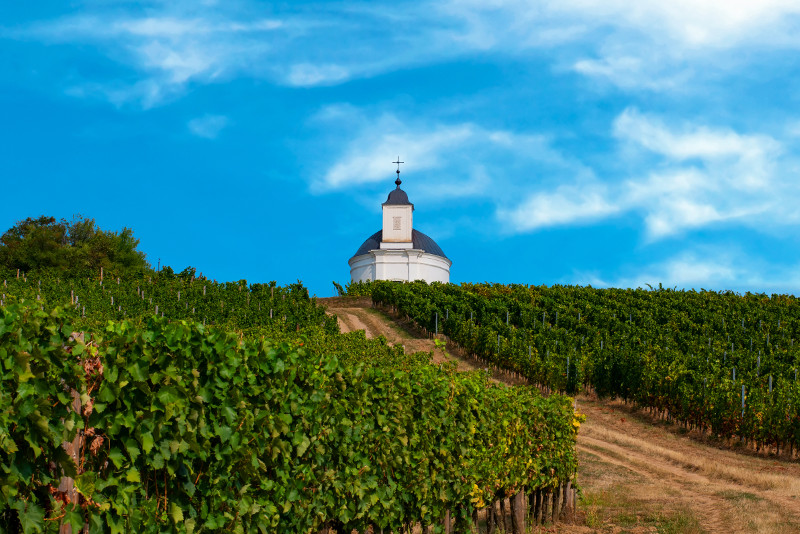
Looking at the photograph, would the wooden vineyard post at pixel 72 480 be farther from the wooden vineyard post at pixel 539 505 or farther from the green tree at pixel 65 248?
the green tree at pixel 65 248

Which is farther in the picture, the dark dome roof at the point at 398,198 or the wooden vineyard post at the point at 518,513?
the dark dome roof at the point at 398,198

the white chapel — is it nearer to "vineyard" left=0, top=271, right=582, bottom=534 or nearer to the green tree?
the green tree

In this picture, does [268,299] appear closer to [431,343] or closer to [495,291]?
[431,343]

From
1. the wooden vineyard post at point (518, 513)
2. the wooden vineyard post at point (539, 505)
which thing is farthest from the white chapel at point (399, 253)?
the wooden vineyard post at point (518, 513)

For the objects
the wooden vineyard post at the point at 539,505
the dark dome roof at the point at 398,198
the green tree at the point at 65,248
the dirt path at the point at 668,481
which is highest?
the dark dome roof at the point at 398,198

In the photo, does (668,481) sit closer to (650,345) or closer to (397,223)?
(650,345)

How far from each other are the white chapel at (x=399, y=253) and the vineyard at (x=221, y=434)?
191 feet

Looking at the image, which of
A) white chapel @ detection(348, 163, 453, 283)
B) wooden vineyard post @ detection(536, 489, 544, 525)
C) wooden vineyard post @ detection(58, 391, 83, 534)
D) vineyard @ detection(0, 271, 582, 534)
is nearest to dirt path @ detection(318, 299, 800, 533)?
wooden vineyard post @ detection(536, 489, 544, 525)

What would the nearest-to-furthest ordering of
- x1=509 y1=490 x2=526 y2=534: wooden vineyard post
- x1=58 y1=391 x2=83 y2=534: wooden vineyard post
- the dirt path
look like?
x1=58 y1=391 x2=83 y2=534: wooden vineyard post, x1=509 y1=490 x2=526 y2=534: wooden vineyard post, the dirt path

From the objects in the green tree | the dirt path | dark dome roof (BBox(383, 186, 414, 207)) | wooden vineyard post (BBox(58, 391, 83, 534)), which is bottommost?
the dirt path

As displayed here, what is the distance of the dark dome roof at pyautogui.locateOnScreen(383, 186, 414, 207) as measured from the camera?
72.1m

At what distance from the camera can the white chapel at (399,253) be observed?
6856 cm

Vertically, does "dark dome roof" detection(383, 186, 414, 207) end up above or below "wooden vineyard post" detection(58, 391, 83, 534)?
above

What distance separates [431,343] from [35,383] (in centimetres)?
3129
